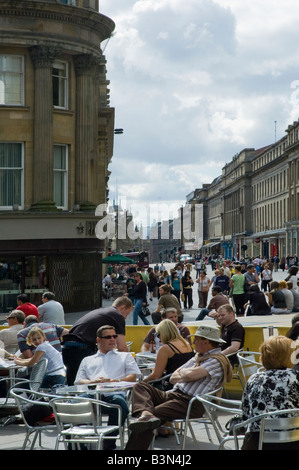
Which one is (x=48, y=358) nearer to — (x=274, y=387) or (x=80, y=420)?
(x=80, y=420)

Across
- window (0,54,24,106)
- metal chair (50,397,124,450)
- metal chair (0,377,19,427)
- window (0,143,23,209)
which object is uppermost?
window (0,54,24,106)

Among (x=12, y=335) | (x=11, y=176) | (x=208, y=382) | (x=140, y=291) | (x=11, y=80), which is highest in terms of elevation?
(x=11, y=80)

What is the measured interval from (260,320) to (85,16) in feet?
56.8

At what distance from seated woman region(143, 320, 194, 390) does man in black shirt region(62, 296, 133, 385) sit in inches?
27.9

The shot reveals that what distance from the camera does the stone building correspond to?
98.8 ft

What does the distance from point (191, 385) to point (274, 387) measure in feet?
7.04

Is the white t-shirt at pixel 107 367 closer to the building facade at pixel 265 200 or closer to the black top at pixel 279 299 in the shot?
the black top at pixel 279 299

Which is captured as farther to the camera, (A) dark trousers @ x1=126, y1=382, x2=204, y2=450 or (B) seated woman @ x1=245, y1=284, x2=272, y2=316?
(B) seated woman @ x1=245, y1=284, x2=272, y2=316

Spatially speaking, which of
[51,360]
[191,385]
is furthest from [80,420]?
[51,360]

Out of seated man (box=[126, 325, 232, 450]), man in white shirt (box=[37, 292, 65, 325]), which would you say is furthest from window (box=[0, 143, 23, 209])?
seated man (box=[126, 325, 232, 450])

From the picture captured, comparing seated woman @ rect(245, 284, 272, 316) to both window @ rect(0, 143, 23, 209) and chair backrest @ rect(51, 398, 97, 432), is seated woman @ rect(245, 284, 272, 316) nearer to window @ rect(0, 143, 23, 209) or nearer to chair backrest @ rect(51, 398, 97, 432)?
chair backrest @ rect(51, 398, 97, 432)

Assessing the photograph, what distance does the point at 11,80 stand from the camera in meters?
30.2

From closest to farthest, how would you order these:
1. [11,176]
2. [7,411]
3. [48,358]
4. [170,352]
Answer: [170,352]
[48,358]
[7,411]
[11,176]

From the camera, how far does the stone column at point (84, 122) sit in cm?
3175
